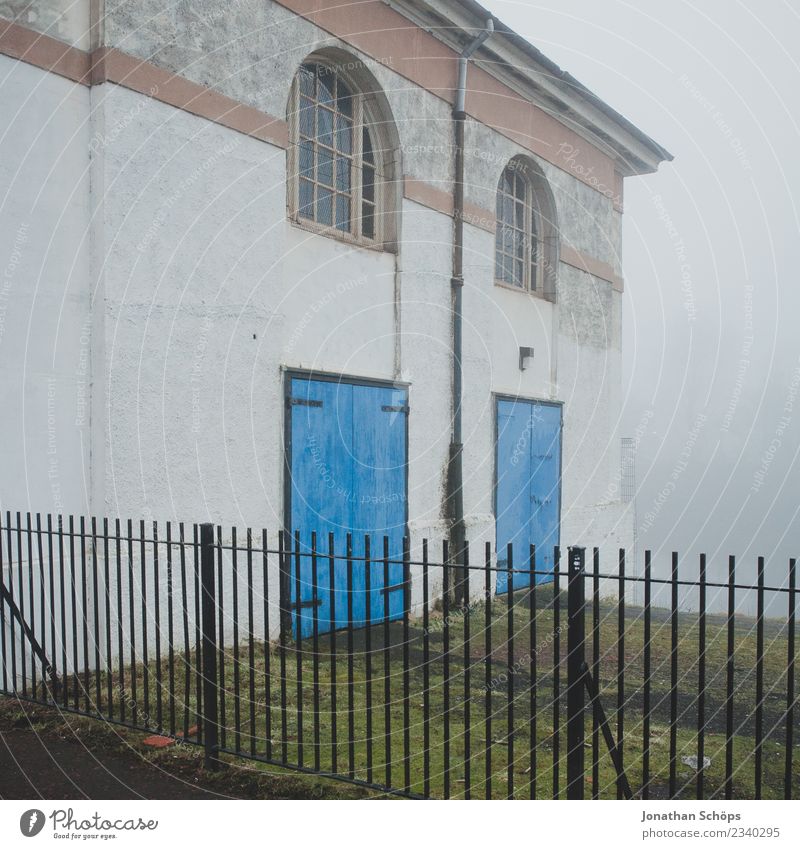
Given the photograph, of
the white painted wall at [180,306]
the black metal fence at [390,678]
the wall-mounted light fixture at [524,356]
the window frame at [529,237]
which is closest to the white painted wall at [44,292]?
the white painted wall at [180,306]

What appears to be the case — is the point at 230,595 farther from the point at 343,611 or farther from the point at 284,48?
the point at 284,48

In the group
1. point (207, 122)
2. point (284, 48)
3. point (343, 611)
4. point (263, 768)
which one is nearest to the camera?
point (263, 768)

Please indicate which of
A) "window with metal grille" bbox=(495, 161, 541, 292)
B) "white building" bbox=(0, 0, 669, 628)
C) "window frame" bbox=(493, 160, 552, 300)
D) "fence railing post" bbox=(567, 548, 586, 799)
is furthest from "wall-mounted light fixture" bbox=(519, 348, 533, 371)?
"fence railing post" bbox=(567, 548, 586, 799)

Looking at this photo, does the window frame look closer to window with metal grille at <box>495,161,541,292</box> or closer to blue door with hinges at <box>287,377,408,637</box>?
window with metal grille at <box>495,161,541,292</box>

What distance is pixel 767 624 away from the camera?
12648 mm

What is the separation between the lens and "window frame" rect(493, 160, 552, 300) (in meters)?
12.7

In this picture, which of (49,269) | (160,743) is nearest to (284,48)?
(49,269)

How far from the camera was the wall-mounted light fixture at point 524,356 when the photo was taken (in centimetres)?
1270

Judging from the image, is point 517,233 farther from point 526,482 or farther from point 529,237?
point 526,482

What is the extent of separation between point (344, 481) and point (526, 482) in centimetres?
420

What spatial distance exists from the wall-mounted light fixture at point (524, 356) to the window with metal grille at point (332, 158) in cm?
337

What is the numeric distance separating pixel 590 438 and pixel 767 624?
4.05 metres

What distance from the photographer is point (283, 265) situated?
8797 millimetres

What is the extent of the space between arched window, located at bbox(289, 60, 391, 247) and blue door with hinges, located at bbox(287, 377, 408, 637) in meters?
1.87
